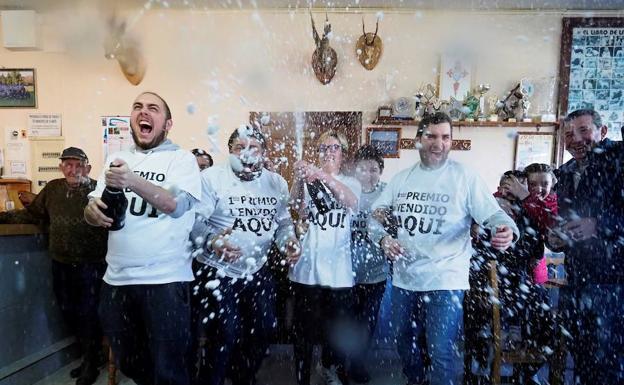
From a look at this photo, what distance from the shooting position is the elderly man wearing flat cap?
259cm

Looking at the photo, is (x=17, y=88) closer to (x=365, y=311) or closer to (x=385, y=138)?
(x=385, y=138)

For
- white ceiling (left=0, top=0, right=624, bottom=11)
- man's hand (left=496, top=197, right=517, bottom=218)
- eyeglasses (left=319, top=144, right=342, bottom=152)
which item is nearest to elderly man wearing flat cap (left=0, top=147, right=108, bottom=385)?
eyeglasses (left=319, top=144, right=342, bottom=152)

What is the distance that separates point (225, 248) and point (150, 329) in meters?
0.49

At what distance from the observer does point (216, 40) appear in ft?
14.0

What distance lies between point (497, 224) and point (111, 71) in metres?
4.26

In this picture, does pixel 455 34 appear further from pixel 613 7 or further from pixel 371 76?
pixel 613 7

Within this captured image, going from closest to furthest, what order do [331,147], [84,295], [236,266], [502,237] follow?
[502,237], [236,266], [331,147], [84,295]

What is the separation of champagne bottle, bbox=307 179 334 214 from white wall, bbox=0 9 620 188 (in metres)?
2.16

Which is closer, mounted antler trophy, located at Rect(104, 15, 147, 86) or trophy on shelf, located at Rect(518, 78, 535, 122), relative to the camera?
trophy on shelf, located at Rect(518, 78, 535, 122)

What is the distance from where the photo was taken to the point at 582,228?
194 centimetres

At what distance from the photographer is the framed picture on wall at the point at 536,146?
4148 mm

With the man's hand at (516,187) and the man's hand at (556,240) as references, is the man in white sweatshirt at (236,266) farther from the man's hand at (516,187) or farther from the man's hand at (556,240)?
the man's hand at (516,187)

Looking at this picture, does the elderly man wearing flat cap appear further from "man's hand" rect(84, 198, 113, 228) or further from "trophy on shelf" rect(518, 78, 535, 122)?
"trophy on shelf" rect(518, 78, 535, 122)

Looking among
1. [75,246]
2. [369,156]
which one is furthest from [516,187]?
[75,246]
